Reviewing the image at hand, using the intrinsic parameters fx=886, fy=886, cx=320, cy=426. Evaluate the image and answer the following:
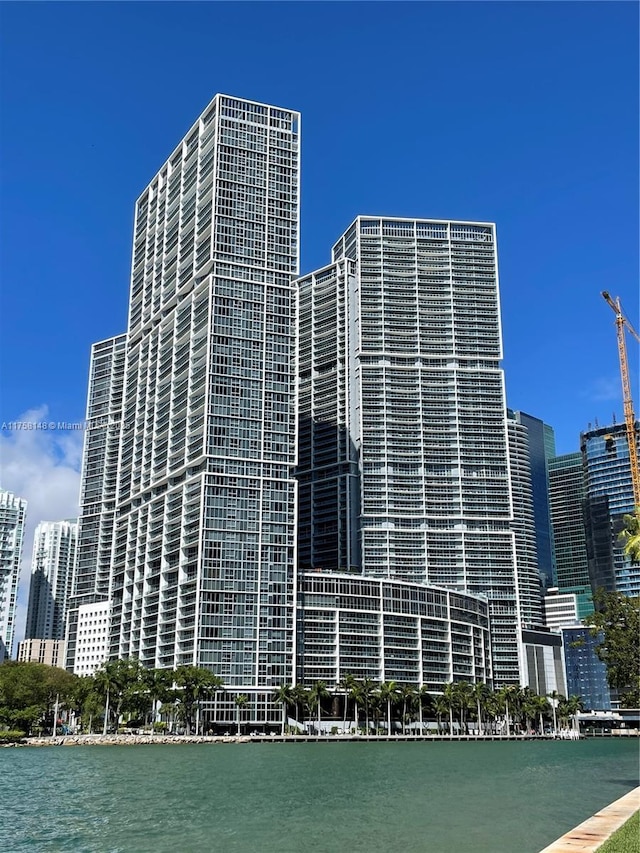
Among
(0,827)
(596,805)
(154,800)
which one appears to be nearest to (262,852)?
(0,827)

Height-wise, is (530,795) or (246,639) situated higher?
(246,639)

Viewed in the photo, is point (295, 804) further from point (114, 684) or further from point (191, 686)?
point (114, 684)

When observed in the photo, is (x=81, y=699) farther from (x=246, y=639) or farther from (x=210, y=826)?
(x=210, y=826)

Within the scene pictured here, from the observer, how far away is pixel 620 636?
243 feet

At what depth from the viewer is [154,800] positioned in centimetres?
6569

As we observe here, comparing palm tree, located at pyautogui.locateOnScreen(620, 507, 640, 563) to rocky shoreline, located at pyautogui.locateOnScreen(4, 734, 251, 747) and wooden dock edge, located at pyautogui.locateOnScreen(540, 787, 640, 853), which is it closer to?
wooden dock edge, located at pyautogui.locateOnScreen(540, 787, 640, 853)

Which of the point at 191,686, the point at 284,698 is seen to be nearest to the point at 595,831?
the point at 191,686

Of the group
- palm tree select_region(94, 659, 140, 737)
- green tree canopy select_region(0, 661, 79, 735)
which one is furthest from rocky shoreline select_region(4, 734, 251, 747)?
→ palm tree select_region(94, 659, 140, 737)

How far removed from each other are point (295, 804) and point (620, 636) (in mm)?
30245

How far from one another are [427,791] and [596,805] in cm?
1534

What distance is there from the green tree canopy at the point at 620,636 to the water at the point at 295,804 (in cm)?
919

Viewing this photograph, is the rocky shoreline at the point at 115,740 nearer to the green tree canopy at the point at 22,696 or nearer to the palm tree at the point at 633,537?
the green tree canopy at the point at 22,696

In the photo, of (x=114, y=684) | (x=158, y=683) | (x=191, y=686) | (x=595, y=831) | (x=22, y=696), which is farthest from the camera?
(x=114, y=684)

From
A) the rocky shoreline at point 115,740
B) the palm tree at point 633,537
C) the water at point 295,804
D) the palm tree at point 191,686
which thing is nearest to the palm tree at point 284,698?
the palm tree at point 191,686
